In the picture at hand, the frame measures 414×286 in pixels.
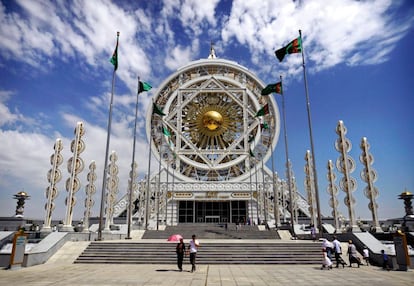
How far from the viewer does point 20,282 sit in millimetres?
7227

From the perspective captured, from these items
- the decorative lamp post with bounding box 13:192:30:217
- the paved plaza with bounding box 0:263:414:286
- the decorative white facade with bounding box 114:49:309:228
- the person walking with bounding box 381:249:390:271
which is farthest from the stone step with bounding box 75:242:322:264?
the decorative white facade with bounding box 114:49:309:228

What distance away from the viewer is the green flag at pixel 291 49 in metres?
17.5

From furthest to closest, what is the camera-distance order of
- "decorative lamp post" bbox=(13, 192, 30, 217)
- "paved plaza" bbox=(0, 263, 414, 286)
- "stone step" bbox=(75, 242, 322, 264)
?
"decorative lamp post" bbox=(13, 192, 30, 217)
"stone step" bbox=(75, 242, 322, 264)
"paved plaza" bbox=(0, 263, 414, 286)

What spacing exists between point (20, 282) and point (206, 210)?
3813cm

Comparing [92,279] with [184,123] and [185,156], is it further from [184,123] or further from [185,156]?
[184,123]

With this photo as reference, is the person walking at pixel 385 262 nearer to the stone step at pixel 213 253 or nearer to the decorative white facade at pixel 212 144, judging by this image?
the stone step at pixel 213 253

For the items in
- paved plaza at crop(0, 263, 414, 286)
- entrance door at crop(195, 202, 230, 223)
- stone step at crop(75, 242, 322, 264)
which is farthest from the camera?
entrance door at crop(195, 202, 230, 223)

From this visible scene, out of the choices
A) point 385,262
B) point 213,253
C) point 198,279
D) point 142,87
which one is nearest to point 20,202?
point 142,87

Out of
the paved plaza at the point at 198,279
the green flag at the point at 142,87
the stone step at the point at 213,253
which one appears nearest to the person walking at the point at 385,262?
the paved plaza at the point at 198,279

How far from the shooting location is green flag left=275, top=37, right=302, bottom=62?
17484 millimetres

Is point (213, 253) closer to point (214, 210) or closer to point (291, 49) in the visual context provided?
point (291, 49)

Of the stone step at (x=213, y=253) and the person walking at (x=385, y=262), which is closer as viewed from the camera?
the person walking at (x=385, y=262)

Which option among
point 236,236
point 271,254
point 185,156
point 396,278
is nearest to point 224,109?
point 185,156

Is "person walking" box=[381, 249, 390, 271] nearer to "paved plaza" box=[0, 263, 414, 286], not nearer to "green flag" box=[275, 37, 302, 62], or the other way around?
"paved plaza" box=[0, 263, 414, 286]
